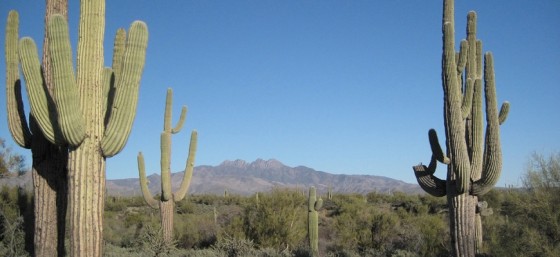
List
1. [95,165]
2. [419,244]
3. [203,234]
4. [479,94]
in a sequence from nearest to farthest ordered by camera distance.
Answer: [95,165] → [479,94] → [419,244] → [203,234]

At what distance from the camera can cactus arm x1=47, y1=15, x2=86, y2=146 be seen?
6.13m

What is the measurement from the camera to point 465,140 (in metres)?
10.1

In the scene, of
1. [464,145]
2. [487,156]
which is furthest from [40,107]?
[487,156]

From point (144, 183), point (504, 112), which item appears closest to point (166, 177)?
point (144, 183)

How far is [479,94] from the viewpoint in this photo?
34.0ft

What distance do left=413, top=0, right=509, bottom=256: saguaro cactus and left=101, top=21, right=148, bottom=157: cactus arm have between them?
572 centimetres

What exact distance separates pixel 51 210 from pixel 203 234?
40.1ft

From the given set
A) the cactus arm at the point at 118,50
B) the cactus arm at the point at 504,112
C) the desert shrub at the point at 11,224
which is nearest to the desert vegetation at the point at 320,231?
the desert shrub at the point at 11,224

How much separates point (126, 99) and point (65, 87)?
737mm

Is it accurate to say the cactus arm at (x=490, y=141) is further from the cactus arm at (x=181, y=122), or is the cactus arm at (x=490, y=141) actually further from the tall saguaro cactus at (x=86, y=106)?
the cactus arm at (x=181, y=122)

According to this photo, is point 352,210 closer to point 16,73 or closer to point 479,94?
point 479,94

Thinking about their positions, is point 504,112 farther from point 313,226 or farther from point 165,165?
point 165,165

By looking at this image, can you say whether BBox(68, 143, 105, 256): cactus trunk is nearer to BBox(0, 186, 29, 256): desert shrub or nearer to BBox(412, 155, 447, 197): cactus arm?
BBox(0, 186, 29, 256): desert shrub

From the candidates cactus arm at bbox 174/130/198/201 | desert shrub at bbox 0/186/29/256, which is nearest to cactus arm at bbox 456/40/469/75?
cactus arm at bbox 174/130/198/201
